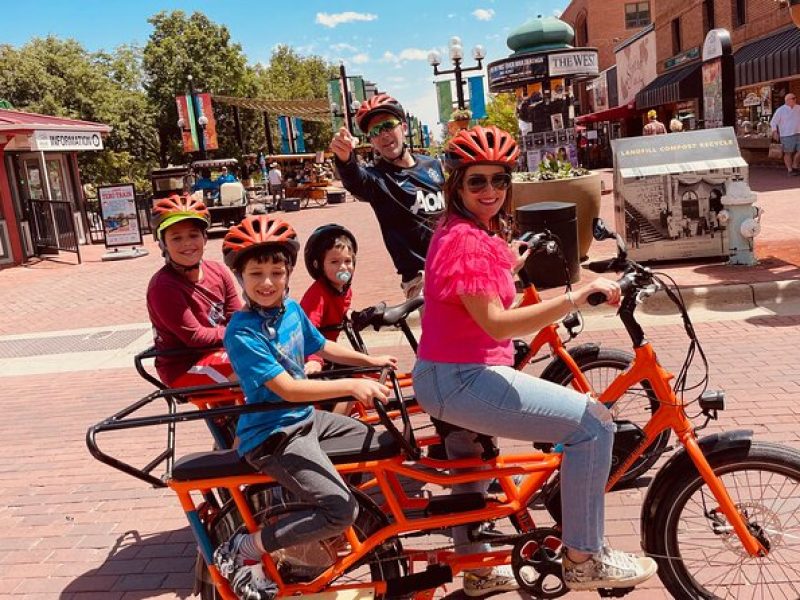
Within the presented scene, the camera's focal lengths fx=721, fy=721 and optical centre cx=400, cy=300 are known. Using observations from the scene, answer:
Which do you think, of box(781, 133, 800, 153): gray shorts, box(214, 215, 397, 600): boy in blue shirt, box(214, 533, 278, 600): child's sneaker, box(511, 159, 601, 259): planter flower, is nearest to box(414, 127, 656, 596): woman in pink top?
box(214, 215, 397, 600): boy in blue shirt

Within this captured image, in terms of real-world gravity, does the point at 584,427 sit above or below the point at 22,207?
below

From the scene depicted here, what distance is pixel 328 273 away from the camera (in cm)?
400

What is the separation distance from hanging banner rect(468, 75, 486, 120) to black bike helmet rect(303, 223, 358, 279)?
2506cm

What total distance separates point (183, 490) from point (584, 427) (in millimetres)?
1461

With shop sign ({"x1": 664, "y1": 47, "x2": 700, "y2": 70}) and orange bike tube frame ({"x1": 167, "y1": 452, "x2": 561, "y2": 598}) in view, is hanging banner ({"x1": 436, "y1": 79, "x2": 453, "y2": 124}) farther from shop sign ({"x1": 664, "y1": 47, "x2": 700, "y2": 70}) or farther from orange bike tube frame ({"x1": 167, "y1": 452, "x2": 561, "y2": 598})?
orange bike tube frame ({"x1": 167, "y1": 452, "x2": 561, "y2": 598})

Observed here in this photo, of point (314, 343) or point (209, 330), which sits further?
point (209, 330)

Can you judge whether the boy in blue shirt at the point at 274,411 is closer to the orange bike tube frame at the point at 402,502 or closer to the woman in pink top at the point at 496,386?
the orange bike tube frame at the point at 402,502

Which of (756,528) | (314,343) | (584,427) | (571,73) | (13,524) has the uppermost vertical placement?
(571,73)

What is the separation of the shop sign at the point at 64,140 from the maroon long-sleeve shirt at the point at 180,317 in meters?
16.1

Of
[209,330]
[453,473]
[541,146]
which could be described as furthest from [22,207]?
[453,473]

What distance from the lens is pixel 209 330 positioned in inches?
137

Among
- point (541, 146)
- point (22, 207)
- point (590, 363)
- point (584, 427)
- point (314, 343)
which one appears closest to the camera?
point (584, 427)

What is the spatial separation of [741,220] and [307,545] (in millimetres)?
7595

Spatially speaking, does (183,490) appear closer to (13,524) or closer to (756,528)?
(756,528)
